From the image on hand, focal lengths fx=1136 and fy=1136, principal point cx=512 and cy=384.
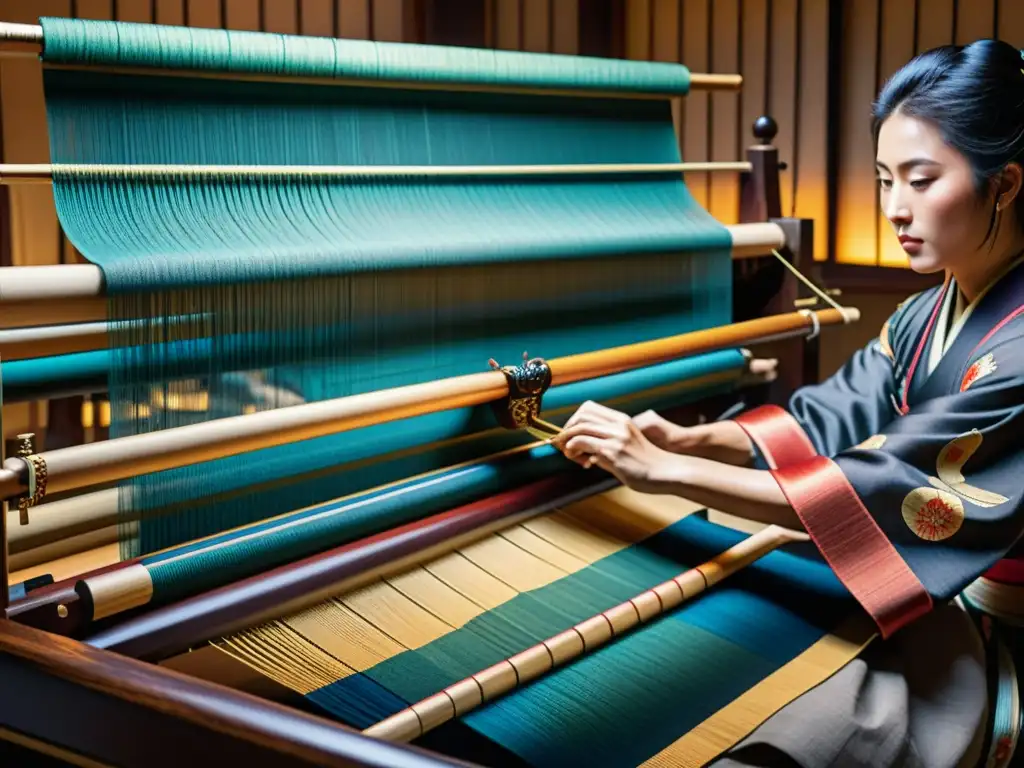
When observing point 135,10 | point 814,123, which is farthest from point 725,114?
point 135,10

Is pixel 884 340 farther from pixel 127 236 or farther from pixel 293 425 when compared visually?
pixel 127 236

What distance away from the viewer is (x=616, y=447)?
1.53 meters

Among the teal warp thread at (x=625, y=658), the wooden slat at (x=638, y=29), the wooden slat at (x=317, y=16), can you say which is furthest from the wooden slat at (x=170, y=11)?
the teal warp thread at (x=625, y=658)

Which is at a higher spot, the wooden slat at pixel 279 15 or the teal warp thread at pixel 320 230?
the wooden slat at pixel 279 15

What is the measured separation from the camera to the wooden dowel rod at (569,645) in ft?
3.79

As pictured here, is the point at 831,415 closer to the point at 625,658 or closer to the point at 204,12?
the point at 625,658

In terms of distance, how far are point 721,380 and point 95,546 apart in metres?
1.13

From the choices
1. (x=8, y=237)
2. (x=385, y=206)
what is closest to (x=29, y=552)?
(x=385, y=206)

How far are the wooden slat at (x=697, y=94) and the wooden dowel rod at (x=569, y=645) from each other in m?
2.31

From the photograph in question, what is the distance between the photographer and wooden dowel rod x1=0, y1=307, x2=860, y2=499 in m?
1.14

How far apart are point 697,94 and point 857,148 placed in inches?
22.5

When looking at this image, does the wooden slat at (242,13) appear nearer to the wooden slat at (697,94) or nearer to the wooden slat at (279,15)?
the wooden slat at (279,15)

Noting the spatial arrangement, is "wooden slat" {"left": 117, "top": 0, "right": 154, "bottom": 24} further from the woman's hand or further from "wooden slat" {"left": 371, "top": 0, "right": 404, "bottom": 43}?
the woman's hand

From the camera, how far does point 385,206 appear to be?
62.8 inches
